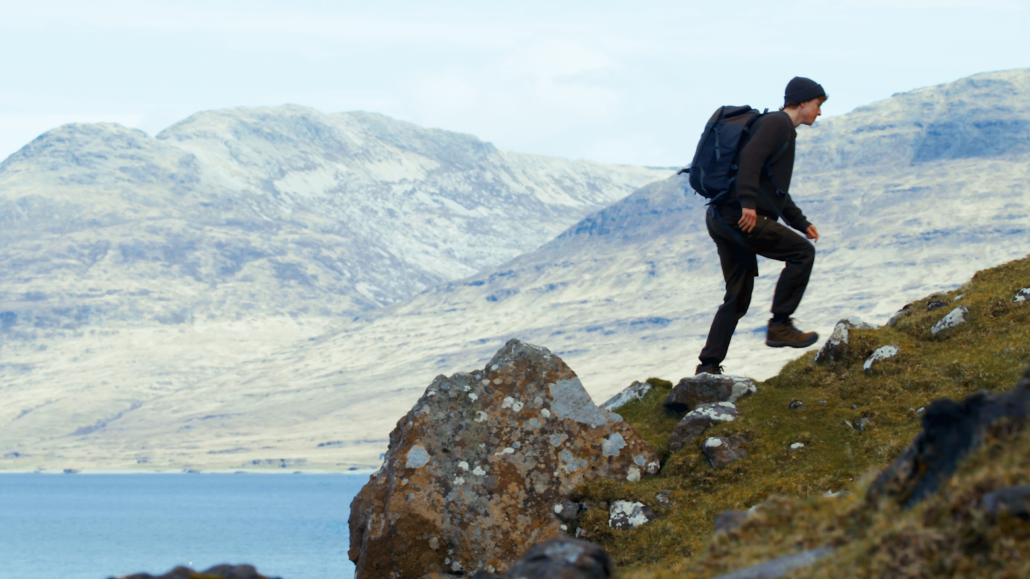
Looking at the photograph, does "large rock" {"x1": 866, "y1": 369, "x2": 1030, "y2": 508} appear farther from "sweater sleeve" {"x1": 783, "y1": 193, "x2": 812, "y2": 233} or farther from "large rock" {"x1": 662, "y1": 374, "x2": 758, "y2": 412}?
"large rock" {"x1": 662, "y1": 374, "x2": 758, "y2": 412}

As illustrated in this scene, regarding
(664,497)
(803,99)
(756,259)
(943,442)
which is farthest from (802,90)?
(943,442)

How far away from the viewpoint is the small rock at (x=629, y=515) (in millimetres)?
12930

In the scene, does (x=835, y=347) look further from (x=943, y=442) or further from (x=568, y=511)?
(x=943, y=442)

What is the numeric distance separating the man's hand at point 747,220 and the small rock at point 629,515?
396 cm

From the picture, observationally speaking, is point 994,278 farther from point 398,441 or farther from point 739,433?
point 398,441

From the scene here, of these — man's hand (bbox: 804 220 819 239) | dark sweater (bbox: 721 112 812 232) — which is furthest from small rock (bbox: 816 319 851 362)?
dark sweater (bbox: 721 112 812 232)

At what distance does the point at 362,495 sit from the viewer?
48.5 ft

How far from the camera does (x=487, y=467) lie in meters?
14.4

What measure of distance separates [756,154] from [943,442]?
7456mm

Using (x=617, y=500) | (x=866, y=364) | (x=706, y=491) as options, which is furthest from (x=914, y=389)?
(x=617, y=500)

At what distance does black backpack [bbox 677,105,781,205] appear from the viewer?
Answer: 13875 millimetres

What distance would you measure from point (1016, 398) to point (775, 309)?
8.02 m

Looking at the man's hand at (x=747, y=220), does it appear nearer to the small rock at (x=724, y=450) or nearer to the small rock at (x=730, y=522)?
the small rock at (x=724, y=450)

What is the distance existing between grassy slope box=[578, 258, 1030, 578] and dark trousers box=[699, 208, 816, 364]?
1495 mm
